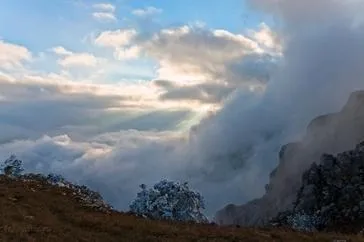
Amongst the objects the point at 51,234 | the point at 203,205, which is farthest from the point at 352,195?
the point at 51,234

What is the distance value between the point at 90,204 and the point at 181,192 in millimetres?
39316

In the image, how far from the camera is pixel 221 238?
34.8m

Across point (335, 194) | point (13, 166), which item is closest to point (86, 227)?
point (13, 166)

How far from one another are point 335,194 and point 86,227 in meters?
157

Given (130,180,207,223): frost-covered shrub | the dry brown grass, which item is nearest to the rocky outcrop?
(130,180,207,223): frost-covered shrub

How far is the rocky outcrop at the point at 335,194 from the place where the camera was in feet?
537

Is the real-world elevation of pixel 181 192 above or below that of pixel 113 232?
above

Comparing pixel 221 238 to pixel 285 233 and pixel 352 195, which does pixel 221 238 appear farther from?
pixel 352 195

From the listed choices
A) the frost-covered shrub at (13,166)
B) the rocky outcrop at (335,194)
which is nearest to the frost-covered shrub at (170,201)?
the frost-covered shrub at (13,166)

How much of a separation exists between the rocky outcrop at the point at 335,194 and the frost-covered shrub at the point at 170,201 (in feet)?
276

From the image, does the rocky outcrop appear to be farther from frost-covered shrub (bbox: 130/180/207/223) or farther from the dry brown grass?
the dry brown grass

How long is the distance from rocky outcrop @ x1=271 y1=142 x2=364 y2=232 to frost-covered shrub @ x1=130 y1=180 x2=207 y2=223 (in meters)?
84.2

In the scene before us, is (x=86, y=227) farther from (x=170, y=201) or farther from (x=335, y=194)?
(x=335, y=194)

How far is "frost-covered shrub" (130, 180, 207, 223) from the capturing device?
77.5m
